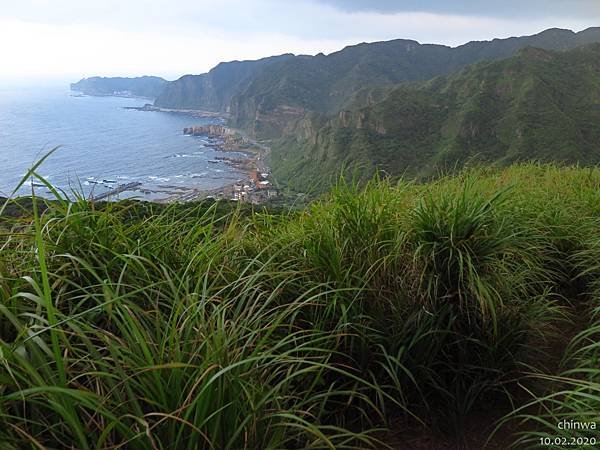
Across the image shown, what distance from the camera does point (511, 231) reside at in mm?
2371

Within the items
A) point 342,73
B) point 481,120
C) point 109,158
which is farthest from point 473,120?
point 342,73

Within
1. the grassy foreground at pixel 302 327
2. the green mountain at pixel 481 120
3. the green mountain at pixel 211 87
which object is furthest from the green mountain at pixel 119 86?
the grassy foreground at pixel 302 327

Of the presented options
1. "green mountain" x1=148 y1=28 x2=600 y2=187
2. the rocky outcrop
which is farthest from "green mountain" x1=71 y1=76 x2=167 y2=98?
"green mountain" x1=148 y1=28 x2=600 y2=187

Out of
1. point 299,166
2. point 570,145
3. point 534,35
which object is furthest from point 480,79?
point 534,35

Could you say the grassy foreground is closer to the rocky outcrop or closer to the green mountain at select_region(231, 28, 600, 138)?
the rocky outcrop

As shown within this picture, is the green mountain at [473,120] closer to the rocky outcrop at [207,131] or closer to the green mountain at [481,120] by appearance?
the green mountain at [481,120]

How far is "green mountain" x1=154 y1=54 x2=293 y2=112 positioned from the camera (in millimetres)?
148250

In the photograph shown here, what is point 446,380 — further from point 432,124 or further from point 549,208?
point 432,124

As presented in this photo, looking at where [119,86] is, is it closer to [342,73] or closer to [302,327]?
[342,73]

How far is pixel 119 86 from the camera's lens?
169125 millimetres

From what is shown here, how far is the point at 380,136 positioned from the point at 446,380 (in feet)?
172

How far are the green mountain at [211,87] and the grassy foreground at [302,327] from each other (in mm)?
149559

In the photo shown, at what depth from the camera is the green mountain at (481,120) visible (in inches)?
1631

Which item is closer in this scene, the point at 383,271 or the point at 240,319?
the point at 240,319
